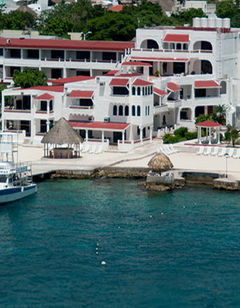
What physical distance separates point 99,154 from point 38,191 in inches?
548

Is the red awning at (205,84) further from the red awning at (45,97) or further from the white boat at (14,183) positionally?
the white boat at (14,183)

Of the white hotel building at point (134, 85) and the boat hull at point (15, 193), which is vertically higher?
the white hotel building at point (134, 85)

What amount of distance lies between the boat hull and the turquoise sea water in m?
0.82

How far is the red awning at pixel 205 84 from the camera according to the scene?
109 meters

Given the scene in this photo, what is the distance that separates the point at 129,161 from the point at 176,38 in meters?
30.4

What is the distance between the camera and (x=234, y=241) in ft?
216

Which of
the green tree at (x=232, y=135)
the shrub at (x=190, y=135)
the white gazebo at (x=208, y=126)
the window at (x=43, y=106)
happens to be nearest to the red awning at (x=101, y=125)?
the window at (x=43, y=106)

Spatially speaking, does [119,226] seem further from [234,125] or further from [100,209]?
[234,125]

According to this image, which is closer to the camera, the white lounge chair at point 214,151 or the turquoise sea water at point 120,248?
the turquoise sea water at point 120,248

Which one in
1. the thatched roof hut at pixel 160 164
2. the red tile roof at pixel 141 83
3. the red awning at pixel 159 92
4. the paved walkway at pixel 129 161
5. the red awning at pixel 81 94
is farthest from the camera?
A: the red awning at pixel 159 92

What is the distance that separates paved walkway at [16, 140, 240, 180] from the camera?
8650cm

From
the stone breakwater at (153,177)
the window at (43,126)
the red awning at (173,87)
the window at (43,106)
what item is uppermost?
the red awning at (173,87)

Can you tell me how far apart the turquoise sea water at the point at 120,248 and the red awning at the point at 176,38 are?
1444 inches

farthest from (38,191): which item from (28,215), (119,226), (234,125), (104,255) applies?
(234,125)
